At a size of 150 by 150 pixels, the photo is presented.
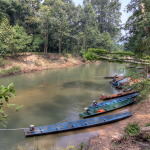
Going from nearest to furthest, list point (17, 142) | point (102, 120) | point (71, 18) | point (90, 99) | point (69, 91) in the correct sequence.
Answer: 1. point (17, 142)
2. point (102, 120)
3. point (90, 99)
4. point (69, 91)
5. point (71, 18)

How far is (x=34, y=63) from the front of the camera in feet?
96.6

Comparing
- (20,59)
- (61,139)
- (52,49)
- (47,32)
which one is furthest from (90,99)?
(52,49)

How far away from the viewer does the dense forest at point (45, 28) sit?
90.1ft

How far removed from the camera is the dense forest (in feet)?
90.1

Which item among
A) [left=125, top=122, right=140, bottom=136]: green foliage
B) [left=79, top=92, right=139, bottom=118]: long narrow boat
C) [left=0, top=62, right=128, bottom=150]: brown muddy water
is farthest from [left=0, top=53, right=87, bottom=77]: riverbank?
[left=125, top=122, right=140, bottom=136]: green foliage

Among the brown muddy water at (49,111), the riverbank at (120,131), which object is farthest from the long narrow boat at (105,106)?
the riverbank at (120,131)

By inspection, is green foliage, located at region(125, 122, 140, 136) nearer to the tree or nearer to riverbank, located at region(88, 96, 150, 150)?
riverbank, located at region(88, 96, 150, 150)

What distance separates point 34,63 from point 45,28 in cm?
805

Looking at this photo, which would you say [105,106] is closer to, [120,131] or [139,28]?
[120,131]

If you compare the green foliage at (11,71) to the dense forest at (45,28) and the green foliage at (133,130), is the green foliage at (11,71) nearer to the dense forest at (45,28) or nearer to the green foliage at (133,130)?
the dense forest at (45,28)

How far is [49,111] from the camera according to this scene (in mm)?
11398

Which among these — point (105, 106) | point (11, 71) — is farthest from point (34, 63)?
point (105, 106)

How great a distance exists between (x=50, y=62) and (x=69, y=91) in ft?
56.3

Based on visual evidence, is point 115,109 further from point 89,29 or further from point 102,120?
point 89,29
